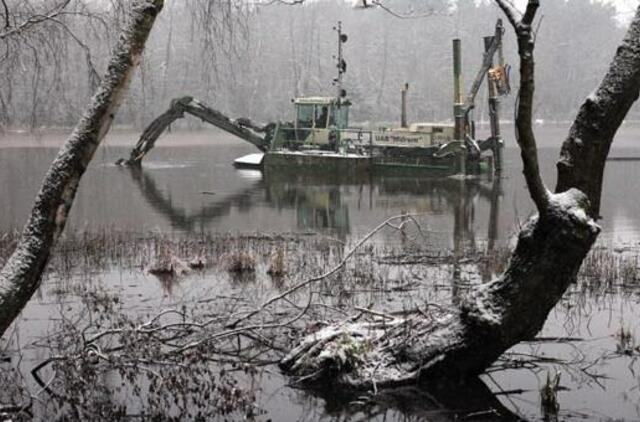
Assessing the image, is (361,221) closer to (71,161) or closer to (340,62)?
(340,62)

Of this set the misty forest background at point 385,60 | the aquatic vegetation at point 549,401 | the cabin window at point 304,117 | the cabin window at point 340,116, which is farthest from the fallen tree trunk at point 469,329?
the misty forest background at point 385,60

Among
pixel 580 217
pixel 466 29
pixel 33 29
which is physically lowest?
pixel 580 217

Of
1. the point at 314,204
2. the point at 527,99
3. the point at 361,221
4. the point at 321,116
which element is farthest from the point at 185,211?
the point at 527,99

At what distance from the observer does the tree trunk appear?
16.2ft

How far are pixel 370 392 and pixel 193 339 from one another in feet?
5.71

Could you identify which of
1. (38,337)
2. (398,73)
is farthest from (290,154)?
(398,73)

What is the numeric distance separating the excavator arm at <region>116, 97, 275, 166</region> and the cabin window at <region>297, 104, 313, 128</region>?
1.51m

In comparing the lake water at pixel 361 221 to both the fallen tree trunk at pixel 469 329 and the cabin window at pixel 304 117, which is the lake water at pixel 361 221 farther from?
the cabin window at pixel 304 117

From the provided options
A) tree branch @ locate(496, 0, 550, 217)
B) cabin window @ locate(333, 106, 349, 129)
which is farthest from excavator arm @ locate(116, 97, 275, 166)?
tree branch @ locate(496, 0, 550, 217)

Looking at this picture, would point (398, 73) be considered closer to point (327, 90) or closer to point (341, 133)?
point (327, 90)

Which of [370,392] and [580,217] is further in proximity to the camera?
[370,392]

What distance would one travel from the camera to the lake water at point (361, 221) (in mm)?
6289

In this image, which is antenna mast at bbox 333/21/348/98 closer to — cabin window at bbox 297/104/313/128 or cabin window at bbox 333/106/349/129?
cabin window at bbox 333/106/349/129

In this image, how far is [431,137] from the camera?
94.8 ft
